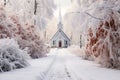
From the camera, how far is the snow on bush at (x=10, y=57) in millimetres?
16594

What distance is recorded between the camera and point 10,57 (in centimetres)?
1745

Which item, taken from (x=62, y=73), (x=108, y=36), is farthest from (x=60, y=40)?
(x=62, y=73)

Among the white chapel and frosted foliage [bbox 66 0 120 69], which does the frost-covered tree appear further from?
the white chapel

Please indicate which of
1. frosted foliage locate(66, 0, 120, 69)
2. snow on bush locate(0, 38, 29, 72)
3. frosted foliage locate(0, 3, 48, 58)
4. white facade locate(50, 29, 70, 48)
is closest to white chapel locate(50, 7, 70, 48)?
white facade locate(50, 29, 70, 48)

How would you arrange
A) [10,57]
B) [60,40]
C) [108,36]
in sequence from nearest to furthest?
[10,57] < [108,36] < [60,40]

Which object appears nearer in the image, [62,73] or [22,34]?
[62,73]

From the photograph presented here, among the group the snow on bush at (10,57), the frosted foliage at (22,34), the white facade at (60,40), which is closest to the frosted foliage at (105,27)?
the snow on bush at (10,57)

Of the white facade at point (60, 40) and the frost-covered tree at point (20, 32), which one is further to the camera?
the white facade at point (60, 40)

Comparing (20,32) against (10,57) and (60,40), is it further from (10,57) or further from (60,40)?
(60,40)

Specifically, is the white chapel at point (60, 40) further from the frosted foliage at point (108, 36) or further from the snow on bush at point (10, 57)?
the snow on bush at point (10, 57)

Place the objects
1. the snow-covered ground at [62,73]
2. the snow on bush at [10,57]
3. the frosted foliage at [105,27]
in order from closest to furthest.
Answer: the snow-covered ground at [62,73]
the snow on bush at [10,57]
the frosted foliage at [105,27]

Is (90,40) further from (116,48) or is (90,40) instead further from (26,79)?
(26,79)

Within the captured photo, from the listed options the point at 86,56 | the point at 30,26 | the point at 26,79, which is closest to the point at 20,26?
the point at 30,26

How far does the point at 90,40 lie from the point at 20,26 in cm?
950
